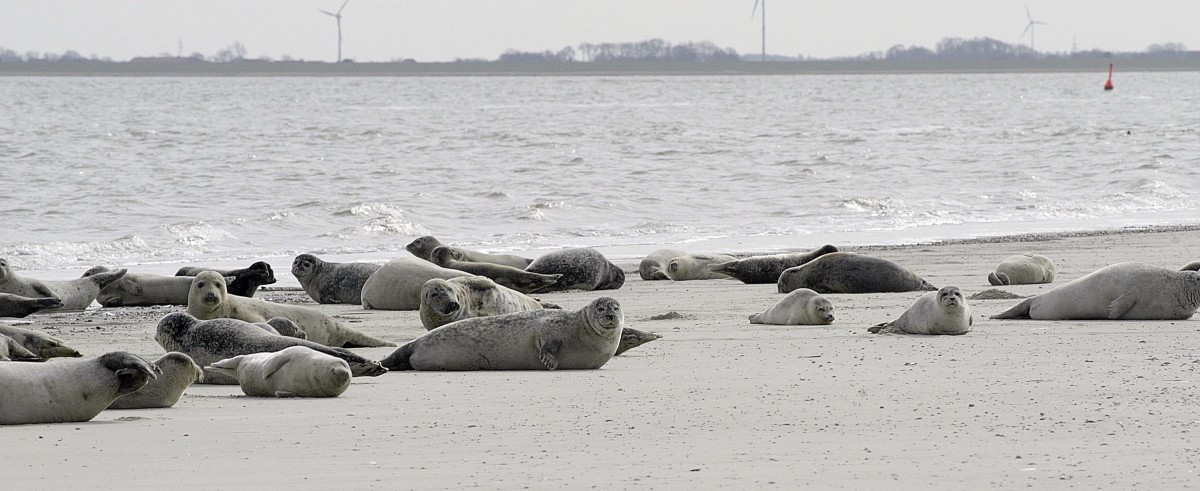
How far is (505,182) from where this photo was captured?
20.3m

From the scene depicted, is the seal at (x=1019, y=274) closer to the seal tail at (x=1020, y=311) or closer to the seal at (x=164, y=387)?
the seal tail at (x=1020, y=311)

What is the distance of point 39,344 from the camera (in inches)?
219

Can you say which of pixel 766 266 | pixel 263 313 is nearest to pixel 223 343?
pixel 263 313

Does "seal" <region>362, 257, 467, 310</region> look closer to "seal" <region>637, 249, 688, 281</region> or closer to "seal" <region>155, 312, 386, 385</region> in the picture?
"seal" <region>637, 249, 688, 281</region>

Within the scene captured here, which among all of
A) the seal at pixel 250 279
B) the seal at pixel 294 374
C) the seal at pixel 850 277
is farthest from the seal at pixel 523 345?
the seal at pixel 850 277

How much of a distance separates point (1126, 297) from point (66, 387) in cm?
440

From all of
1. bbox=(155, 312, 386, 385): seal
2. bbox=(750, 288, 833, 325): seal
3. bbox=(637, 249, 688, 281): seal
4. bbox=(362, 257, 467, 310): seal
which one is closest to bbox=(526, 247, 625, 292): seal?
bbox=(637, 249, 688, 281): seal

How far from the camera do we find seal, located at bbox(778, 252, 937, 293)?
839 cm

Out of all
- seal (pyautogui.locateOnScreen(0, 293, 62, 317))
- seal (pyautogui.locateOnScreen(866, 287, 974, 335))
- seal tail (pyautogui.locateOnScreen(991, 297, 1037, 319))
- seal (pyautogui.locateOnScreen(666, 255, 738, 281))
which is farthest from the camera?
seal (pyautogui.locateOnScreen(666, 255, 738, 281))

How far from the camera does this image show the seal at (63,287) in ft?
26.2

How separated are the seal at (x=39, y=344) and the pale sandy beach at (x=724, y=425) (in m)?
0.44

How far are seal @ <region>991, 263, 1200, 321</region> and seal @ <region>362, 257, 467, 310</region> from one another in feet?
9.84

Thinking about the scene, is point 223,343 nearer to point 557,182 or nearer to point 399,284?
point 399,284

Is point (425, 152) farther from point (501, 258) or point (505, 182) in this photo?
point (501, 258)
